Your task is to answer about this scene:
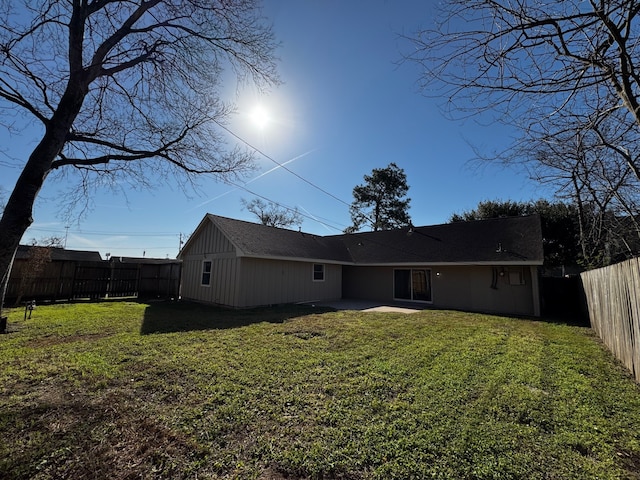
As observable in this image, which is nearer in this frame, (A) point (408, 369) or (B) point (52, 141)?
(B) point (52, 141)

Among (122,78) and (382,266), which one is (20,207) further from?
(382,266)

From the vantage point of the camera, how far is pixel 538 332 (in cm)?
761

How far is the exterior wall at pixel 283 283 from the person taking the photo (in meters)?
11.3

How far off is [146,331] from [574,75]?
8814 mm

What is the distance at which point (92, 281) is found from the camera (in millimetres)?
13227

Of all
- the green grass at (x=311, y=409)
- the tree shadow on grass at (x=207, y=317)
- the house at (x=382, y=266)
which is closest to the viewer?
the green grass at (x=311, y=409)

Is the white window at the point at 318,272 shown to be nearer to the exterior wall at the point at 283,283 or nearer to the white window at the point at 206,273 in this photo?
the exterior wall at the point at 283,283

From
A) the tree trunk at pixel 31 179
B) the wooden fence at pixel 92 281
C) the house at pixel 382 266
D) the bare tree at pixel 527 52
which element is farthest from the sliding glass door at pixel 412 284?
the tree trunk at pixel 31 179

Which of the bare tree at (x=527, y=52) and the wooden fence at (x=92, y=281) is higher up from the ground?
the bare tree at (x=527, y=52)

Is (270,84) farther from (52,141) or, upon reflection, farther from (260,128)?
(52,141)

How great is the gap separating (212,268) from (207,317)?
3.66m

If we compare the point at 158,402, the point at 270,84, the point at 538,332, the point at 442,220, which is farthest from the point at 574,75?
the point at 442,220

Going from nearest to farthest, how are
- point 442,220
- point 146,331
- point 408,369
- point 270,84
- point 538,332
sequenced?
point 408,369
point 270,84
point 146,331
point 538,332
point 442,220

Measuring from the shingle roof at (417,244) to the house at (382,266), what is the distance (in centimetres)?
4
